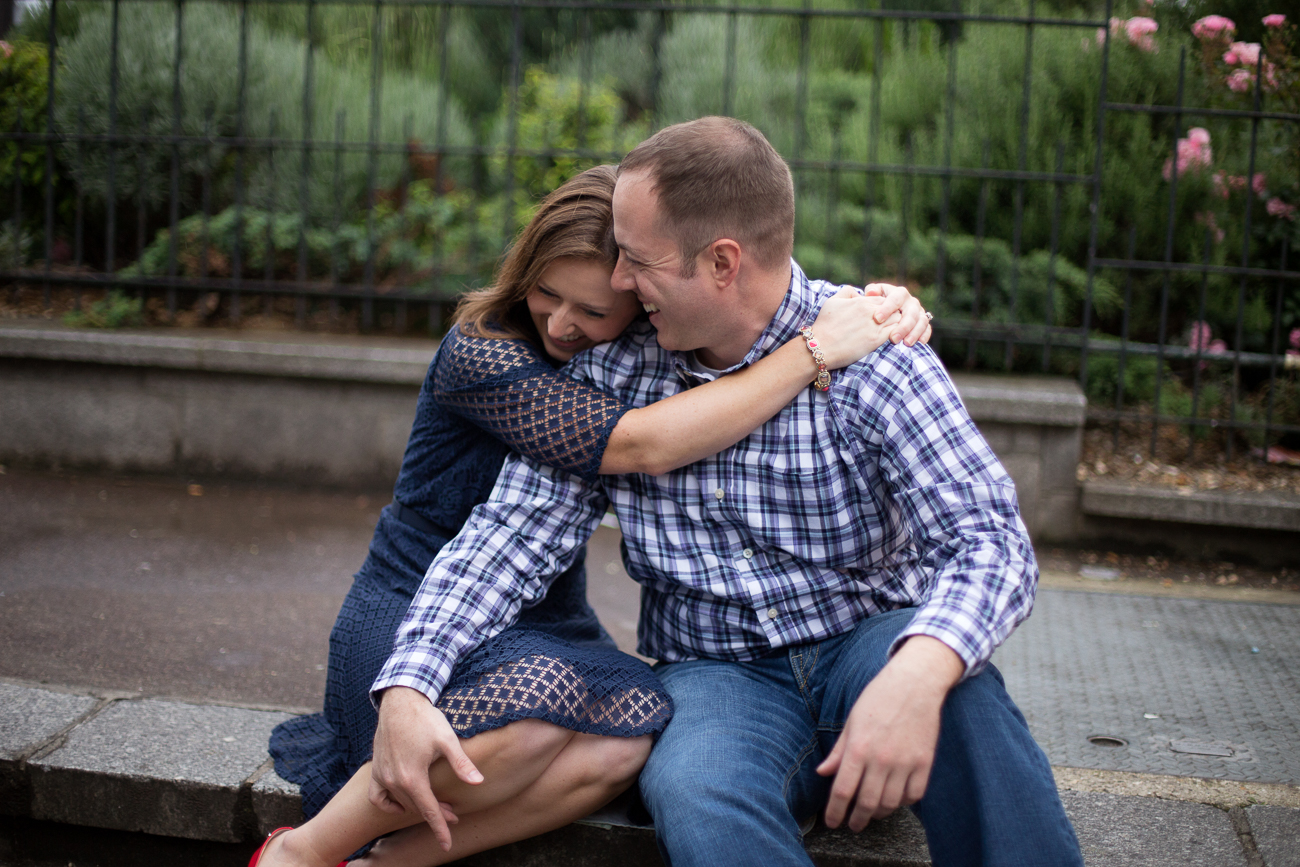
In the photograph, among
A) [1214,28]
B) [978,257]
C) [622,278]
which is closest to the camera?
[622,278]

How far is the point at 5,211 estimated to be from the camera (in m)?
6.57

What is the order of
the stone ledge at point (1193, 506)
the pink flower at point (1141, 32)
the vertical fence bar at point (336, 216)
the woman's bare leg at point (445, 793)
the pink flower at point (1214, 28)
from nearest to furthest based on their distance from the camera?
the woman's bare leg at point (445, 793) → the stone ledge at point (1193, 506) → the pink flower at point (1214, 28) → the vertical fence bar at point (336, 216) → the pink flower at point (1141, 32)

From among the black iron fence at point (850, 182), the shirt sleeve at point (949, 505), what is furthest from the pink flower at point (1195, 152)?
the shirt sleeve at point (949, 505)

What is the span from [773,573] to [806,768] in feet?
1.24

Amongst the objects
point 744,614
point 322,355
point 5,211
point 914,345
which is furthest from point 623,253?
point 5,211

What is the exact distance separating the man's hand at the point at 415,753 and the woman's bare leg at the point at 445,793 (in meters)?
0.04

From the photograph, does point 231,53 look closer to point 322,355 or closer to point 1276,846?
point 322,355

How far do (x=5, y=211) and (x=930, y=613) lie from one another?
6.74m

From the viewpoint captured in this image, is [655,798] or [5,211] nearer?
[655,798]

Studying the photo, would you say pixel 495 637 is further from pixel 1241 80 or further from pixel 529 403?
pixel 1241 80

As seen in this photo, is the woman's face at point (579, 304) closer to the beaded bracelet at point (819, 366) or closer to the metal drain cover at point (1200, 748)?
the beaded bracelet at point (819, 366)

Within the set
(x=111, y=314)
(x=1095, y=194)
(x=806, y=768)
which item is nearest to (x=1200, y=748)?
(x=806, y=768)

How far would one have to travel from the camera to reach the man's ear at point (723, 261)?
2.03 metres

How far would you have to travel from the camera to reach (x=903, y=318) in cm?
212
